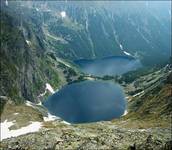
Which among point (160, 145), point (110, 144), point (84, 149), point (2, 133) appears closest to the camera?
point (160, 145)

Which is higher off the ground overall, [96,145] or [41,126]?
[96,145]

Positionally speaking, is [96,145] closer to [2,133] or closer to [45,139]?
[45,139]

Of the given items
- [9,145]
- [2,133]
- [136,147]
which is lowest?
[2,133]

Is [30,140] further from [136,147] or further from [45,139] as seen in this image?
[136,147]

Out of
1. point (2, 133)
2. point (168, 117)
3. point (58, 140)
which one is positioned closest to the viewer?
point (58, 140)

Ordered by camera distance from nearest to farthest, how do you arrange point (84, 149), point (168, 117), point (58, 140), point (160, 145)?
point (160, 145)
point (84, 149)
point (58, 140)
point (168, 117)

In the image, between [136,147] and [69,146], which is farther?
[69,146]

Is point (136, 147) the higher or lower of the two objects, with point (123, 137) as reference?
higher

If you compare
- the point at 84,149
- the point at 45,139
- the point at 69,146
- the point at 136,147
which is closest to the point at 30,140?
the point at 45,139

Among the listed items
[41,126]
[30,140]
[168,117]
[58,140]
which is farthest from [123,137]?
[41,126]
